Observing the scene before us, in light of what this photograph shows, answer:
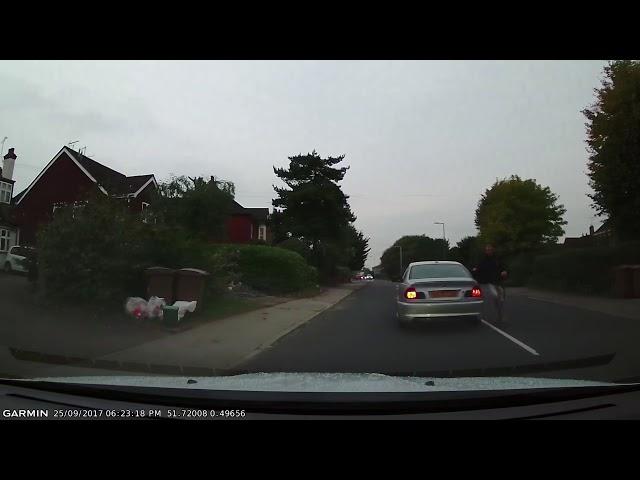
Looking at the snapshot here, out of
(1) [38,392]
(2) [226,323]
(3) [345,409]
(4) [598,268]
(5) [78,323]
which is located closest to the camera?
(3) [345,409]

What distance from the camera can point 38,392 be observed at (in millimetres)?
4086

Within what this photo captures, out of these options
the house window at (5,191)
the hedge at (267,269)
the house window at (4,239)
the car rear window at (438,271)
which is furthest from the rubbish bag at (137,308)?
the house window at (5,191)

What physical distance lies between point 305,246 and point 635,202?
2069 cm

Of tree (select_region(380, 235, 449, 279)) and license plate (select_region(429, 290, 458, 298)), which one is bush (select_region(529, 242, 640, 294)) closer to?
license plate (select_region(429, 290, 458, 298))

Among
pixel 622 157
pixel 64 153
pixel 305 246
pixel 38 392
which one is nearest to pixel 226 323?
pixel 38 392

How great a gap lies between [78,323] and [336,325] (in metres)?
5.75

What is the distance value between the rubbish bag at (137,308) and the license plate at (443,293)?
6003mm

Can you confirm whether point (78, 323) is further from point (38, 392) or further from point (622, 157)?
point (622, 157)

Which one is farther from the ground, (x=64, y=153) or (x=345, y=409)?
(x=64, y=153)

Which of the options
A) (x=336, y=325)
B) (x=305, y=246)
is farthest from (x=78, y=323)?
(x=305, y=246)

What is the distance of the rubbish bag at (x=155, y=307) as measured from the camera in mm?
10766

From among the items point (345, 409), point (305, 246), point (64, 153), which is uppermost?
point (64, 153)
